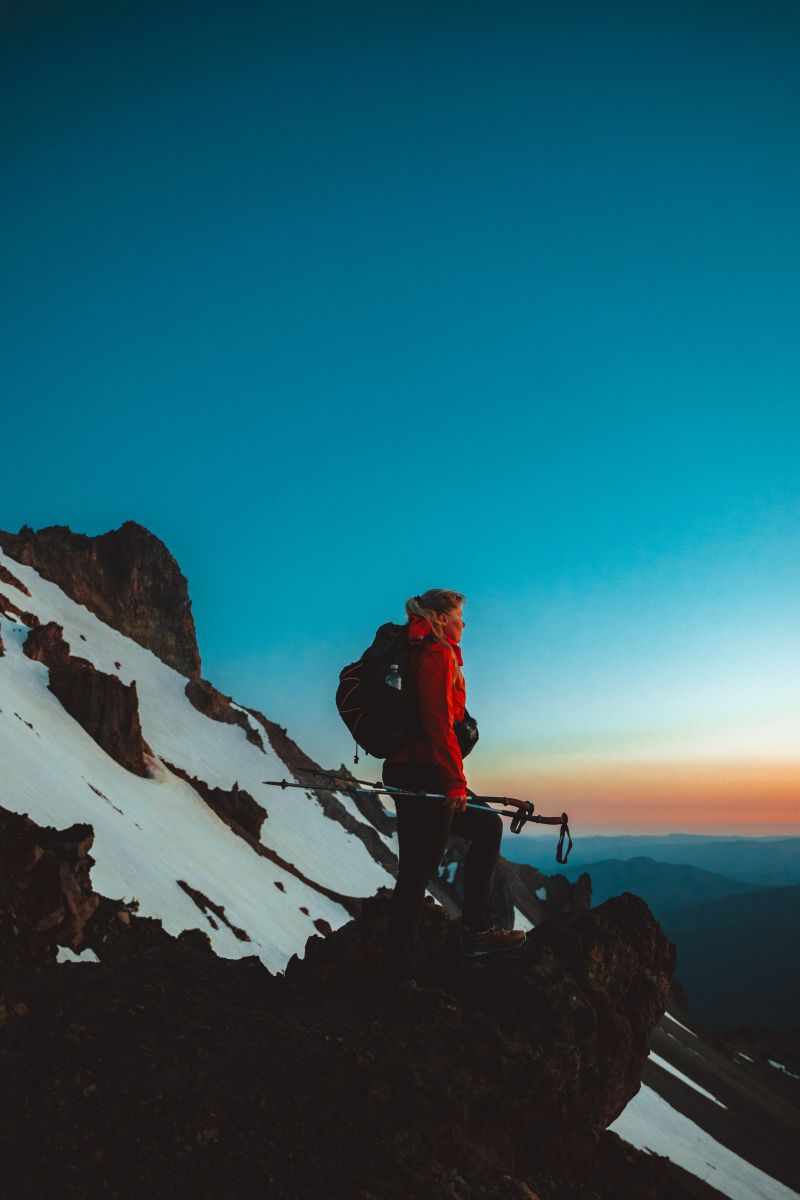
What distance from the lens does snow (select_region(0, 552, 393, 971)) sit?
3466 cm

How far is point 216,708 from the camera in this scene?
271 feet

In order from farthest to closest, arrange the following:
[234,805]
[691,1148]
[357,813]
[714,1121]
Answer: [357,813] → [234,805] → [714,1121] → [691,1148]

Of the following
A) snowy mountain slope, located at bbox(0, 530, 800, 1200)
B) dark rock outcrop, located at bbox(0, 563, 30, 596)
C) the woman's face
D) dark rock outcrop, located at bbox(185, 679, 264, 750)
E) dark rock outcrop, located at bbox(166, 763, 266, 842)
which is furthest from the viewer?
dark rock outcrop, located at bbox(185, 679, 264, 750)

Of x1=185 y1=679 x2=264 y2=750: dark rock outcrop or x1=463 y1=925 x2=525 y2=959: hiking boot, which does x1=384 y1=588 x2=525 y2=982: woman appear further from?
x1=185 y1=679 x2=264 y2=750: dark rock outcrop

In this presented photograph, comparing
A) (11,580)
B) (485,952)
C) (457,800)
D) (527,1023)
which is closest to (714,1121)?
(485,952)

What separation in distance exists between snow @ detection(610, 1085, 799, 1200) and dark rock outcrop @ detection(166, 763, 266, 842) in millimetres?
34123

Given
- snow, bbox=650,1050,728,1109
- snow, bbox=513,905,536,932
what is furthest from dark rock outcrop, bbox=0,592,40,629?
snow, bbox=513,905,536,932

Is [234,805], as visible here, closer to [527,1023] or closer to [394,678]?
[527,1023]

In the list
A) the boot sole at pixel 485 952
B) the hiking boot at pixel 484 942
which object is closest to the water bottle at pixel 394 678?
the hiking boot at pixel 484 942

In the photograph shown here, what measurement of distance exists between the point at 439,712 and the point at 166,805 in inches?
2043

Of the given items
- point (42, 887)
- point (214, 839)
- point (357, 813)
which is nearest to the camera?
point (42, 887)

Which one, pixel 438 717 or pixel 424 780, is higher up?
pixel 438 717

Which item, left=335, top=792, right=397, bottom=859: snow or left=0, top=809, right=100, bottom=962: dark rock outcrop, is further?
left=335, top=792, right=397, bottom=859: snow

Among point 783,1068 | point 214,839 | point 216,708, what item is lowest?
point 783,1068
